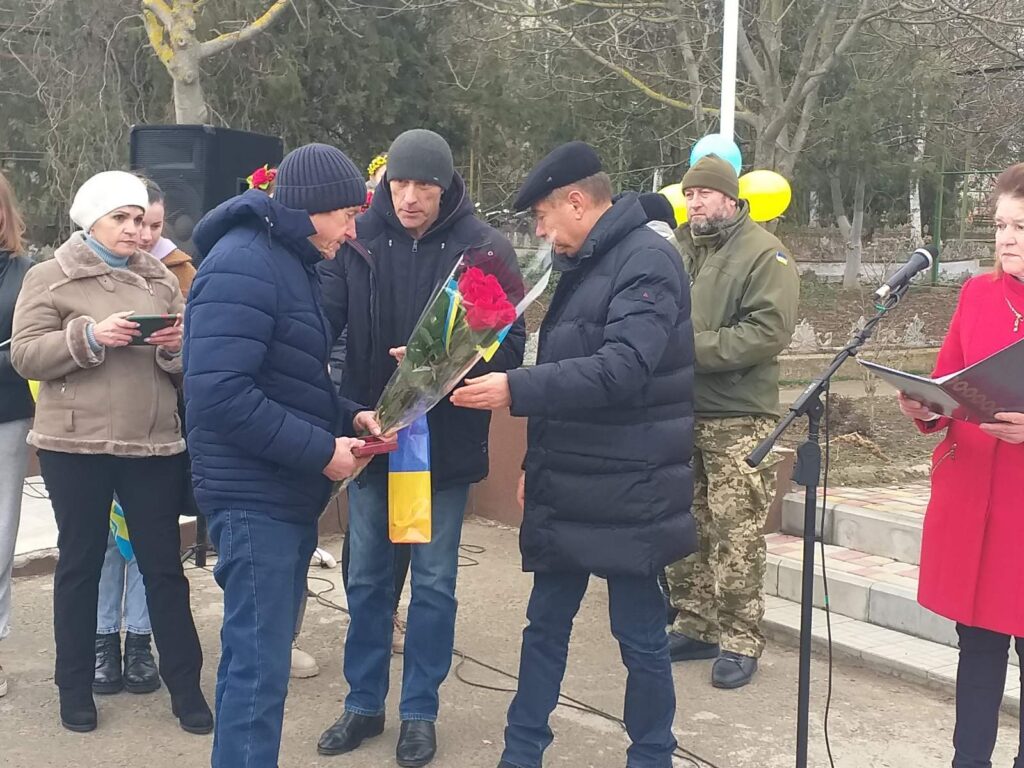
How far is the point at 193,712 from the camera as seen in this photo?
3744 millimetres

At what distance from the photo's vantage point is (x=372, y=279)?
11.7 ft

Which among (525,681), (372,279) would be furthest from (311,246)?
(525,681)

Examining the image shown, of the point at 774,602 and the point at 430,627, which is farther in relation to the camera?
the point at 774,602

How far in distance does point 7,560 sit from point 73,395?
88 centimetres

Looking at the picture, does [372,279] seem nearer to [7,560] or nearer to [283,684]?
[283,684]

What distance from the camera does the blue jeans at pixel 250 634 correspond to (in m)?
2.88

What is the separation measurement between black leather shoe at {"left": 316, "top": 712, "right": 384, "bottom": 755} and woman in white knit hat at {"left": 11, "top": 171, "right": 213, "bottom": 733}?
43 cm

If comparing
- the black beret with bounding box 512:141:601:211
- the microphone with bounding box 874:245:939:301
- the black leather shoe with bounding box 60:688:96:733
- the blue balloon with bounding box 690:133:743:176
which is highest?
the blue balloon with bounding box 690:133:743:176

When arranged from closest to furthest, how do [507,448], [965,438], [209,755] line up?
[965,438]
[209,755]
[507,448]

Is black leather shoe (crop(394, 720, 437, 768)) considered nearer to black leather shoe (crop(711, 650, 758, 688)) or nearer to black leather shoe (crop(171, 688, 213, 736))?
black leather shoe (crop(171, 688, 213, 736))

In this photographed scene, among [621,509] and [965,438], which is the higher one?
[965,438]

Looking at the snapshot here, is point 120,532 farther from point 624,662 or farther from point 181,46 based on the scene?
point 181,46

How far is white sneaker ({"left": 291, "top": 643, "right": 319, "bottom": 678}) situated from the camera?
4285 millimetres

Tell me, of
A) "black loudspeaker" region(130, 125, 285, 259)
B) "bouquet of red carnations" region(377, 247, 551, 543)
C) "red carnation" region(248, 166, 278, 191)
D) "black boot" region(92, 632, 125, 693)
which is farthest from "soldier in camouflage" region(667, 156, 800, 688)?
"black loudspeaker" region(130, 125, 285, 259)
